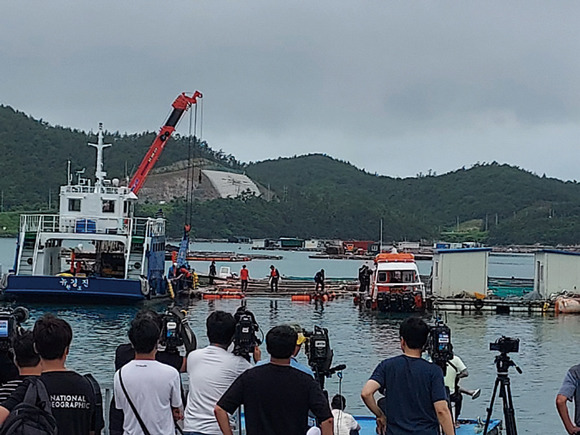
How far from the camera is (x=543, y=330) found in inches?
1351

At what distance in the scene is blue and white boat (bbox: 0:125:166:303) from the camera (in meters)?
36.4

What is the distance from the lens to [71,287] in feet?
119

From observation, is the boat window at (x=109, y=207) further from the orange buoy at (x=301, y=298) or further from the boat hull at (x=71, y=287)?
the orange buoy at (x=301, y=298)

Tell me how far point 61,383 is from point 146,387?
83cm

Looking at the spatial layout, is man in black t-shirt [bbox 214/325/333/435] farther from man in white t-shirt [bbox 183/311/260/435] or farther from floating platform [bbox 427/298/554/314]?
floating platform [bbox 427/298/554/314]

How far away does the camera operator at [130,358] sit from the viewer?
6496 millimetres

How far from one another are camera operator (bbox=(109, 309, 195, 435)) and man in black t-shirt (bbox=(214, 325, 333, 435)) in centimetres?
93

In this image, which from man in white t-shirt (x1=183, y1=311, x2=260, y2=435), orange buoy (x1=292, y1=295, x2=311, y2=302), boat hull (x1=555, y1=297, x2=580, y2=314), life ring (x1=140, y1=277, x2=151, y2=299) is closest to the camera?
man in white t-shirt (x1=183, y1=311, x2=260, y2=435)

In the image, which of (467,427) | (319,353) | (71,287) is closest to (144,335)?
(319,353)

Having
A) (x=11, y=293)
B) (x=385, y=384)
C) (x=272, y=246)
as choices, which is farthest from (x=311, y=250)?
(x=385, y=384)

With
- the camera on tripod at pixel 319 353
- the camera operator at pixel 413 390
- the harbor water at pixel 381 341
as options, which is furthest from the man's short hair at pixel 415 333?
the harbor water at pixel 381 341

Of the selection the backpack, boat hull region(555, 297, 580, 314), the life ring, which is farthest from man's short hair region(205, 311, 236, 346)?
boat hull region(555, 297, 580, 314)

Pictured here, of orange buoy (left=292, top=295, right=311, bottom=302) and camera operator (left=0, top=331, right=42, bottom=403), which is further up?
camera operator (left=0, top=331, right=42, bottom=403)

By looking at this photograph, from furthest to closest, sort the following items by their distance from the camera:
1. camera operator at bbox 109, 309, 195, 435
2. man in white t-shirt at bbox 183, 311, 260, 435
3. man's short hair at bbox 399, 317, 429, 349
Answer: man in white t-shirt at bbox 183, 311, 260, 435, camera operator at bbox 109, 309, 195, 435, man's short hair at bbox 399, 317, 429, 349
